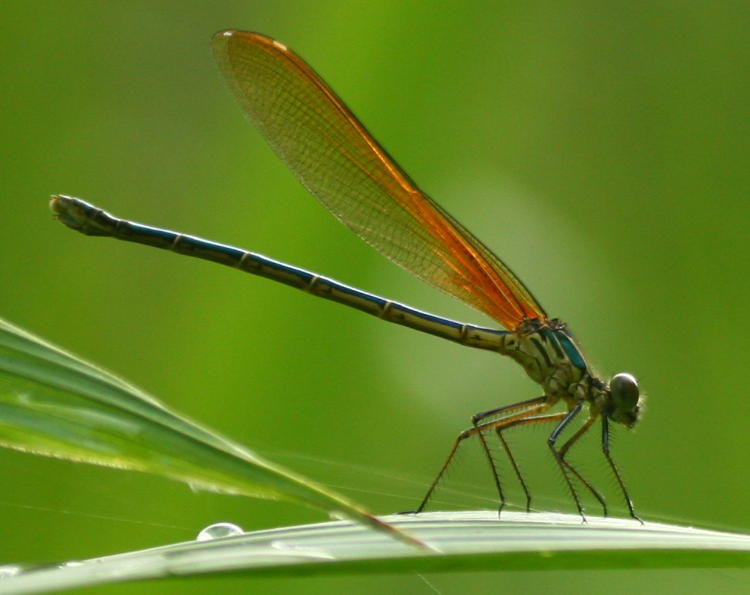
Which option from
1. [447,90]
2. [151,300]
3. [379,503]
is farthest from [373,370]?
[447,90]

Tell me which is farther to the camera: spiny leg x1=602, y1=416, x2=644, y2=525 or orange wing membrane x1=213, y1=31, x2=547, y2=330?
orange wing membrane x1=213, y1=31, x2=547, y2=330

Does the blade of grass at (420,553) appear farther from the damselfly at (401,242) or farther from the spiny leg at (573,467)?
the damselfly at (401,242)

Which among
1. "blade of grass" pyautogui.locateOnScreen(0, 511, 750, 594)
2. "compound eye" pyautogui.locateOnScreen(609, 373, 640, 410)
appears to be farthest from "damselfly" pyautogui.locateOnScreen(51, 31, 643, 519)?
"blade of grass" pyautogui.locateOnScreen(0, 511, 750, 594)

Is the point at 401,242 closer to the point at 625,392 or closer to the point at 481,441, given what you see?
the point at 481,441

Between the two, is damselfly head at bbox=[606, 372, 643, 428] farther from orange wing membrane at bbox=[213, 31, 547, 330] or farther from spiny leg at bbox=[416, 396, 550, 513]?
orange wing membrane at bbox=[213, 31, 547, 330]

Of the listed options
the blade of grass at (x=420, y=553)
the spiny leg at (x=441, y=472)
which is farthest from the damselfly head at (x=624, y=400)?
the blade of grass at (x=420, y=553)

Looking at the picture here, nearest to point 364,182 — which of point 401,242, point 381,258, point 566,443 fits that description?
point 401,242
